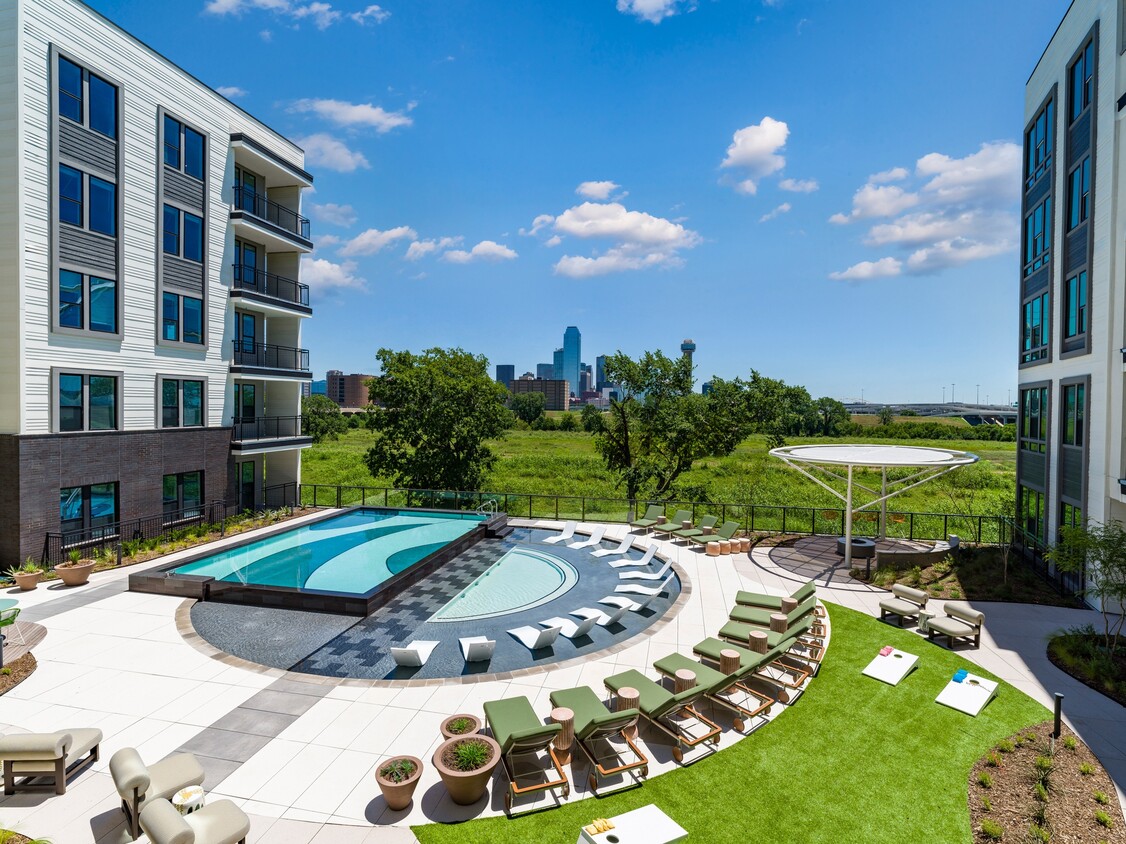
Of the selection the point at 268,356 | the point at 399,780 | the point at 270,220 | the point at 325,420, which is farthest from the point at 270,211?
the point at 325,420

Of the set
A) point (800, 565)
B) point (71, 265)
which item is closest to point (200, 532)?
point (71, 265)

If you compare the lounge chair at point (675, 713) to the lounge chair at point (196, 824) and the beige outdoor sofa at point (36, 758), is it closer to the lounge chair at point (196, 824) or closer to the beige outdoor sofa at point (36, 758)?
Result: the lounge chair at point (196, 824)

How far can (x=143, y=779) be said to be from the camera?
5.57m

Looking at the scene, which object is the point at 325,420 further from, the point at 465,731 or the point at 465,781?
the point at 465,781

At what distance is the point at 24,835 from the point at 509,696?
5722mm

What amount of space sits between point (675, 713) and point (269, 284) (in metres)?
25.1

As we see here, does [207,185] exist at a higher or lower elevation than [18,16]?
lower

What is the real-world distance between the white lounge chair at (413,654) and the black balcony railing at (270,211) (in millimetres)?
20644

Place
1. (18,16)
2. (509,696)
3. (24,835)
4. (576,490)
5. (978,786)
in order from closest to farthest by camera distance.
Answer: (24,835) → (978,786) → (509,696) → (18,16) → (576,490)

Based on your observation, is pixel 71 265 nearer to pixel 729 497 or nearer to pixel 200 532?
pixel 200 532

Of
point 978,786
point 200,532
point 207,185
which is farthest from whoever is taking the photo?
point 207,185

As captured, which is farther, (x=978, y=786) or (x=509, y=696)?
(x=509, y=696)

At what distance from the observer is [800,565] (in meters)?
16.6

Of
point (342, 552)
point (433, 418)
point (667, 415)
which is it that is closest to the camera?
point (342, 552)
